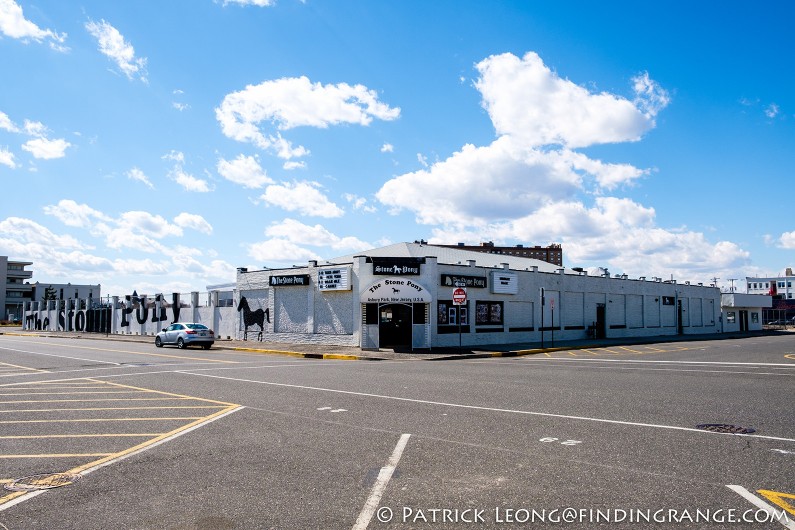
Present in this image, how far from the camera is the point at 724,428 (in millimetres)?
8703

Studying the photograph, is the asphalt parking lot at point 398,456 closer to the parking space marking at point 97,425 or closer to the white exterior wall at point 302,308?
the parking space marking at point 97,425

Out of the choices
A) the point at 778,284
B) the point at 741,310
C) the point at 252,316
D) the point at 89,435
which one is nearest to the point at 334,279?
the point at 252,316

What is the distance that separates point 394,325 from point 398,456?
23278mm

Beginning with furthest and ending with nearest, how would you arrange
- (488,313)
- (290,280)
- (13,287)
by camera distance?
(13,287)
(290,280)
(488,313)

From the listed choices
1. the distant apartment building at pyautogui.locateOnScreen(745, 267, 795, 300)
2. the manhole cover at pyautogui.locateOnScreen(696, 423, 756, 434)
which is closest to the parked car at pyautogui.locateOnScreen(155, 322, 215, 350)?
the manhole cover at pyautogui.locateOnScreen(696, 423, 756, 434)

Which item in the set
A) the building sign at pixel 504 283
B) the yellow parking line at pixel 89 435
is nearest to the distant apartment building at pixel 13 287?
the building sign at pixel 504 283

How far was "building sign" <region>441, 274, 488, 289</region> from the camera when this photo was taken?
31.4 metres

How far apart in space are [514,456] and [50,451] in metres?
6.08

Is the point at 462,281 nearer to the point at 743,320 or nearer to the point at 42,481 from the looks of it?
the point at 42,481

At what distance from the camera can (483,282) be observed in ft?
109

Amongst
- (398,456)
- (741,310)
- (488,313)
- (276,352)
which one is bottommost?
(276,352)

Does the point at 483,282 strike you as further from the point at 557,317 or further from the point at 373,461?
the point at 373,461

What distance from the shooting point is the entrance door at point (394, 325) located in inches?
1186

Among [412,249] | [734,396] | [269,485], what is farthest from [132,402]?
[412,249]
